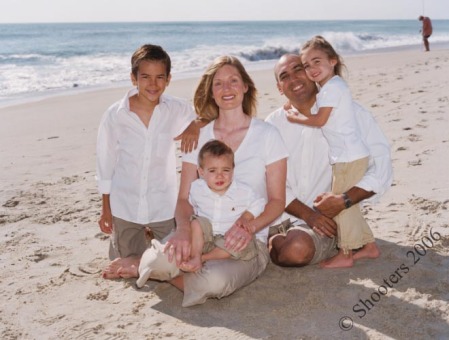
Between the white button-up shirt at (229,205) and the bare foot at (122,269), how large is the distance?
0.64 m

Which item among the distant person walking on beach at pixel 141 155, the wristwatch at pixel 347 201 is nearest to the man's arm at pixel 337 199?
the wristwatch at pixel 347 201

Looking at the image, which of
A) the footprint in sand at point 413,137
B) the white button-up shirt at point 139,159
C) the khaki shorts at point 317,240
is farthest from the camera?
the footprint in sand at point 413,137

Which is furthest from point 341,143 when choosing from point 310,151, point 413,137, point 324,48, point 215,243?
point 413,137

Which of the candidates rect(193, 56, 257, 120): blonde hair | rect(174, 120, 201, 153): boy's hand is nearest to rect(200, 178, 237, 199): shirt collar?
rect(174, 120, 201, 153): boy's hand

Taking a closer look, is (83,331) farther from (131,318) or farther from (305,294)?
(305,294)

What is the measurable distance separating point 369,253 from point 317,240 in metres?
0.36

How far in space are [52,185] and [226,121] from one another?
2.71 meters

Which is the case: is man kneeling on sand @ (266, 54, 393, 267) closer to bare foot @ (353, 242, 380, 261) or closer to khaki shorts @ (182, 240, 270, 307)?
bare foot @ (353, 242, 380, 261)

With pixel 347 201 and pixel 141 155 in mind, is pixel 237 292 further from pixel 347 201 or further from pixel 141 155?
pixel 141 155

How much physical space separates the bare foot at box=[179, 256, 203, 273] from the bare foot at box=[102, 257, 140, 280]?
506mm

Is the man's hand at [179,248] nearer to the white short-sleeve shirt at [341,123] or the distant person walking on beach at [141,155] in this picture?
the distant person walking on beach at [141,155]

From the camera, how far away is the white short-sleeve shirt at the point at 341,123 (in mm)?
3504

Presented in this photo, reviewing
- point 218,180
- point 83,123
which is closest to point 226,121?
point 218,180

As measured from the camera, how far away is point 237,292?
130 inches
